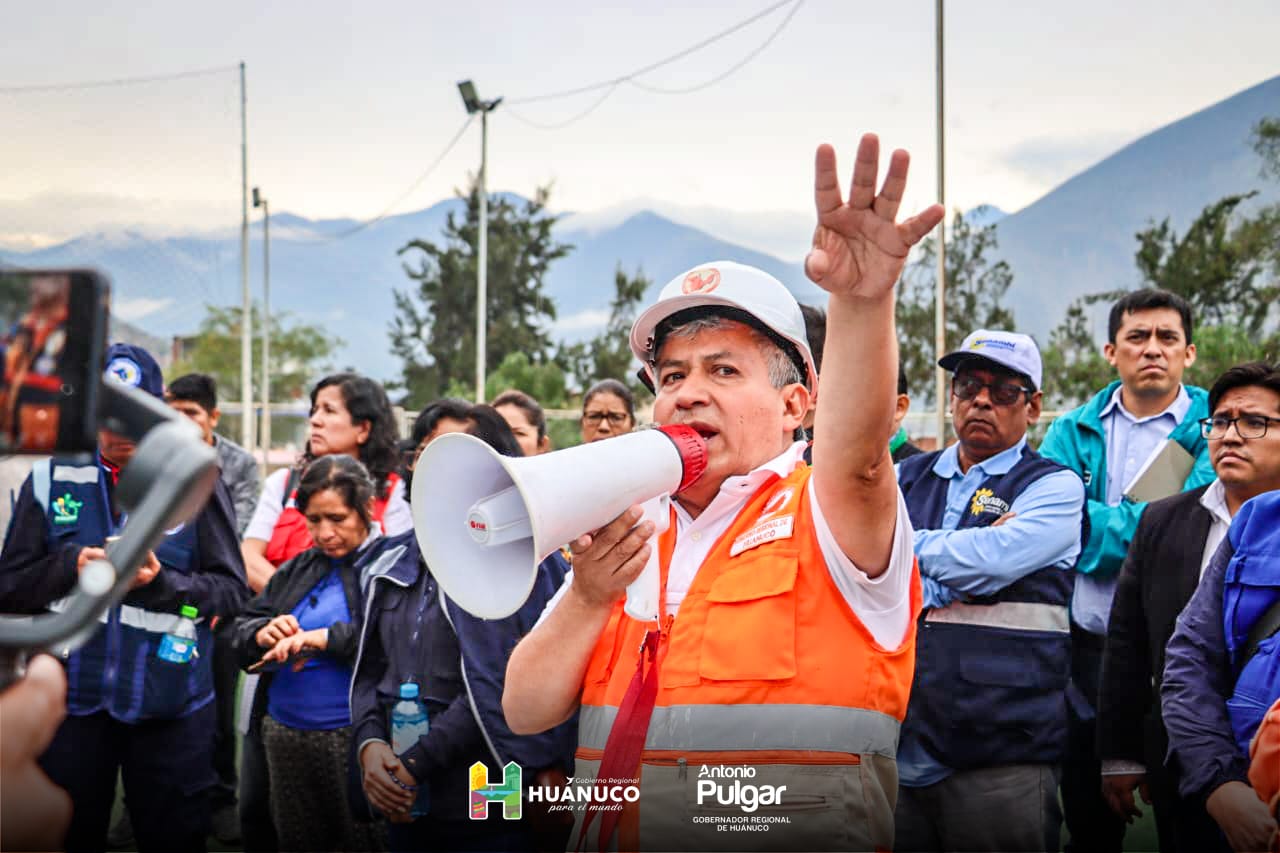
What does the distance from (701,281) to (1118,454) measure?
2.95 m

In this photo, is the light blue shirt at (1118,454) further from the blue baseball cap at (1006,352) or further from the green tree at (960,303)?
the green tree at (960,303)

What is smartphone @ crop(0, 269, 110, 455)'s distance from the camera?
3.25 feet

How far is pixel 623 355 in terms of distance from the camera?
38875 millimetres

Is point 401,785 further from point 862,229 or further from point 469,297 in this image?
point 469,297

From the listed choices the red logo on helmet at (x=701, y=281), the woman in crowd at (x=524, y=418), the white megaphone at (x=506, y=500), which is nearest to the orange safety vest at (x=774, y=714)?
the white megaphone at (x=506, y=500)

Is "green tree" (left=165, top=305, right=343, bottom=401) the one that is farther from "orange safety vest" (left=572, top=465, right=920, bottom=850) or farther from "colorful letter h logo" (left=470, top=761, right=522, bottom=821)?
"orange safety vest" (left=572, top=465, right=920, bottom=850)

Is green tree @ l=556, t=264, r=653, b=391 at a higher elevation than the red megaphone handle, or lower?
higher

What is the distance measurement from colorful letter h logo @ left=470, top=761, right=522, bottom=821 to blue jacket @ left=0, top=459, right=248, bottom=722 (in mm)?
1153

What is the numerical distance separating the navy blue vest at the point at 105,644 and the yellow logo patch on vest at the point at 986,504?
297 cm

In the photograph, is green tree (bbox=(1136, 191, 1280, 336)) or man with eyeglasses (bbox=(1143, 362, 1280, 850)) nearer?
man with eyeglasses (bbox=(1143, 362, 1280, 850))

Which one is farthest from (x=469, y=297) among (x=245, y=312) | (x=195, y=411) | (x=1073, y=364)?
(x=195, y=411)

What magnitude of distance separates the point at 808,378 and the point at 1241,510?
149 cm

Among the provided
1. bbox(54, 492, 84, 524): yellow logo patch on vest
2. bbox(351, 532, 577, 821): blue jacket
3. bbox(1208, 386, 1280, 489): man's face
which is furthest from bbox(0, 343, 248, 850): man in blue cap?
bbox(1208, 386, 1280, 489): man's face

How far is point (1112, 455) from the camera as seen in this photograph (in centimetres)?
454
